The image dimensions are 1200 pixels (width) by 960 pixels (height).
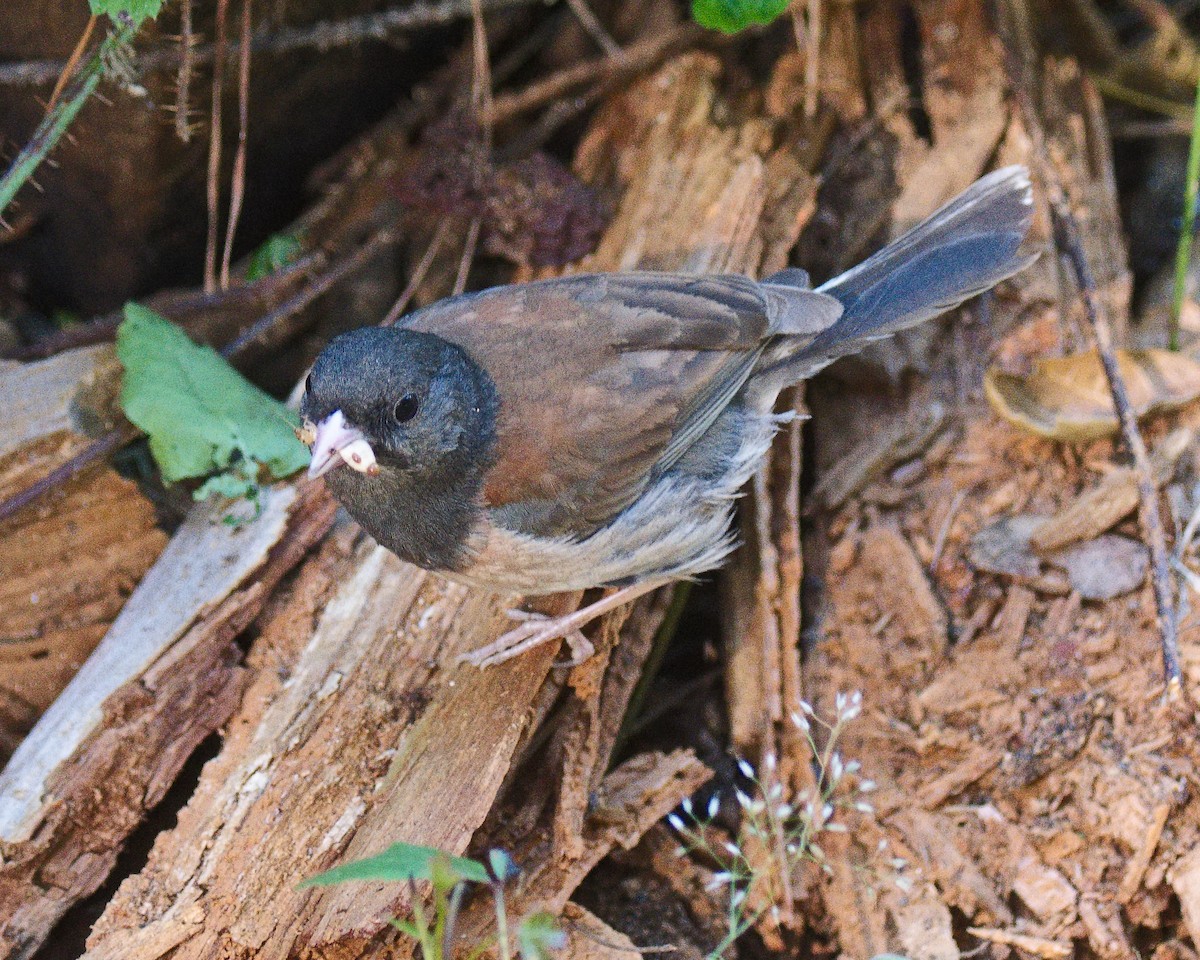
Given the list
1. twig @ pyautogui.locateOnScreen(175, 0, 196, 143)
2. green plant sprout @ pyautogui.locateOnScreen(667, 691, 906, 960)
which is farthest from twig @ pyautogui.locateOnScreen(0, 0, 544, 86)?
green plant sprout @ pyautogui.locateOnScreen(667, 691, 906, 960)

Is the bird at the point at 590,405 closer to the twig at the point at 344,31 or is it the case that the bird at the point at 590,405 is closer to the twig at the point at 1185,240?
the twig at the point at 1185,240

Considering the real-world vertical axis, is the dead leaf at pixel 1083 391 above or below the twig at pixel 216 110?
below

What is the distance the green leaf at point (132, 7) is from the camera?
2926 mm

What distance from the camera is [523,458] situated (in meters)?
2.94

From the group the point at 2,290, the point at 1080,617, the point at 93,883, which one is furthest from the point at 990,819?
the point at 2,290

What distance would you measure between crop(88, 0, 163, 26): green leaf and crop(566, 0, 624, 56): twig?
5.54ft

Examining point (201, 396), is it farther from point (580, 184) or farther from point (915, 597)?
point (915, 597)

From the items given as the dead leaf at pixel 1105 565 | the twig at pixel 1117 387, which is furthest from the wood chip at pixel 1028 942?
the dead leaf at pixel 1105 565

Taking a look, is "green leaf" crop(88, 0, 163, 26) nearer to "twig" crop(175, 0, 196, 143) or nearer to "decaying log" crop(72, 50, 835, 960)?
"twig" crop(175, 0, 196, 143)

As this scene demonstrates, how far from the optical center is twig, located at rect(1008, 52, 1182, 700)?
3.07 m

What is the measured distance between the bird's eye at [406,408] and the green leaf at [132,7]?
121 centimetres

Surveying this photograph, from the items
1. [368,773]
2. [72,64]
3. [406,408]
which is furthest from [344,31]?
[368,773]

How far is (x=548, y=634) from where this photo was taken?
3.15 meters

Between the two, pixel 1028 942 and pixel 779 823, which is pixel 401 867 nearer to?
pixel 779 823
